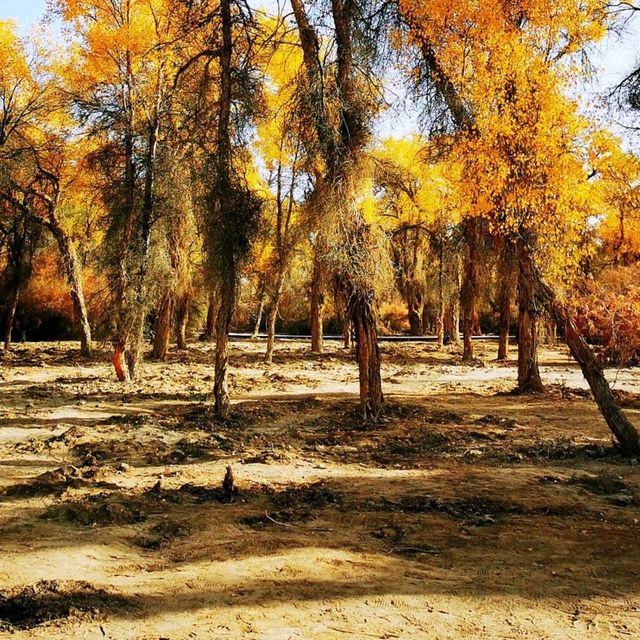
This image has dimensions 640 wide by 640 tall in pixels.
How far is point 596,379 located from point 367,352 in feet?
13.6

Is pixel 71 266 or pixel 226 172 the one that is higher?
pixel 226 172

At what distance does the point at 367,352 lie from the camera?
11992mm

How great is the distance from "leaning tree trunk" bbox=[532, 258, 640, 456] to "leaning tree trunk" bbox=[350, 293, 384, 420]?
326 centimetres

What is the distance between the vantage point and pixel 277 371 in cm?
2070

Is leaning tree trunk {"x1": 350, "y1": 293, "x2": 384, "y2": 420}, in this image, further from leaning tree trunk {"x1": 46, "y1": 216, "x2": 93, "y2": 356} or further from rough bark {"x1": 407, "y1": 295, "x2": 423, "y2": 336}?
rough bark {"x1": 407, "y1": 295, "x2": 423, "y2": 336}

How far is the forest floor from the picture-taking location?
4277 millimetres

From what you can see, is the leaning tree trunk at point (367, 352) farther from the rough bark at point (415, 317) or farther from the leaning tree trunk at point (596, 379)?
the rough bark at point (415, 317)

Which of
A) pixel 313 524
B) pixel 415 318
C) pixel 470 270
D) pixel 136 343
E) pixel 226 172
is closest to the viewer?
pixel 313 524

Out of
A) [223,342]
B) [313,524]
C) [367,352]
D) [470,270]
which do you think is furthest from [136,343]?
[470,270]

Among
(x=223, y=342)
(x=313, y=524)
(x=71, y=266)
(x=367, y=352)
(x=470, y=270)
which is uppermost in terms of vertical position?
(x=71, y=266)

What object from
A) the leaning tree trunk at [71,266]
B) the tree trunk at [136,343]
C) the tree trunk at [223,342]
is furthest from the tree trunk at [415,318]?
the tree trunk at [223,342]

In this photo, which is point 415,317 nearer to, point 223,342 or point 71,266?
point 71,266

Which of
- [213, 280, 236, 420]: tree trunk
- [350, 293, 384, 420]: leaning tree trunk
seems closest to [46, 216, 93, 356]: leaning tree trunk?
[213, 280, 236, 420]: tree trunk

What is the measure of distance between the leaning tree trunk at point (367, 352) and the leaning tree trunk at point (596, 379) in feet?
10.7
